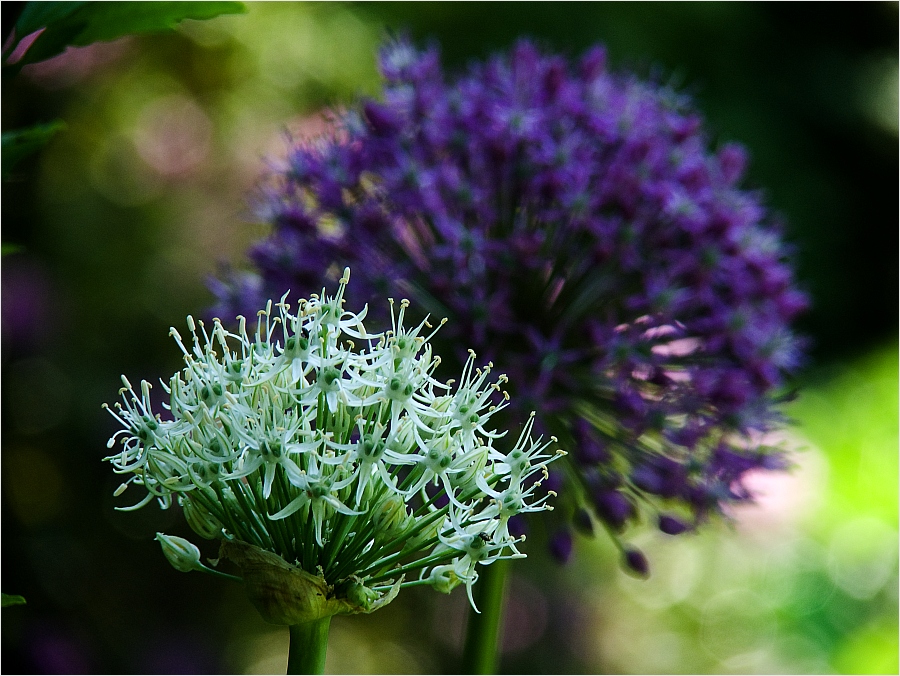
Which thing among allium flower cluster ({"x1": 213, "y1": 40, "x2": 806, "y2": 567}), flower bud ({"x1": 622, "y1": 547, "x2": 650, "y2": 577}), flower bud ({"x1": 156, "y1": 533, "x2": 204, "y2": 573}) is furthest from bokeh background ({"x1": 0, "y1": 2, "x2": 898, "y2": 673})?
flower bud ({"x1": 156, "y1": 533, "x2": 204, "y2": 573})

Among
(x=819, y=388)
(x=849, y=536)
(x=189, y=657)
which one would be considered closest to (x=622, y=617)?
(x=849, y=536)

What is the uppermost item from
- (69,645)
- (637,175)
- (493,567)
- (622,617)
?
(637,175)

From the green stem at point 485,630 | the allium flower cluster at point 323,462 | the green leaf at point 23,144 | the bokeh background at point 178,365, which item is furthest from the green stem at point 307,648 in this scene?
the bokeh background at point 178,365

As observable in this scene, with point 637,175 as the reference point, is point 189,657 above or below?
below

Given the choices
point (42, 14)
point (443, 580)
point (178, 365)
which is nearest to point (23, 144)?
point (42, 14)

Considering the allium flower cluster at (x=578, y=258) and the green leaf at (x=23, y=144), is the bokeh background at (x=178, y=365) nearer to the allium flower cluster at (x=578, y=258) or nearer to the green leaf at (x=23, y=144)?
the allium flower cluster at (x=578, y=258)

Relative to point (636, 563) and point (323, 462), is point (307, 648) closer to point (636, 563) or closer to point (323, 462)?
point (323, 462)

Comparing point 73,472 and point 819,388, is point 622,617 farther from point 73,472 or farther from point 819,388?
point 73,472
